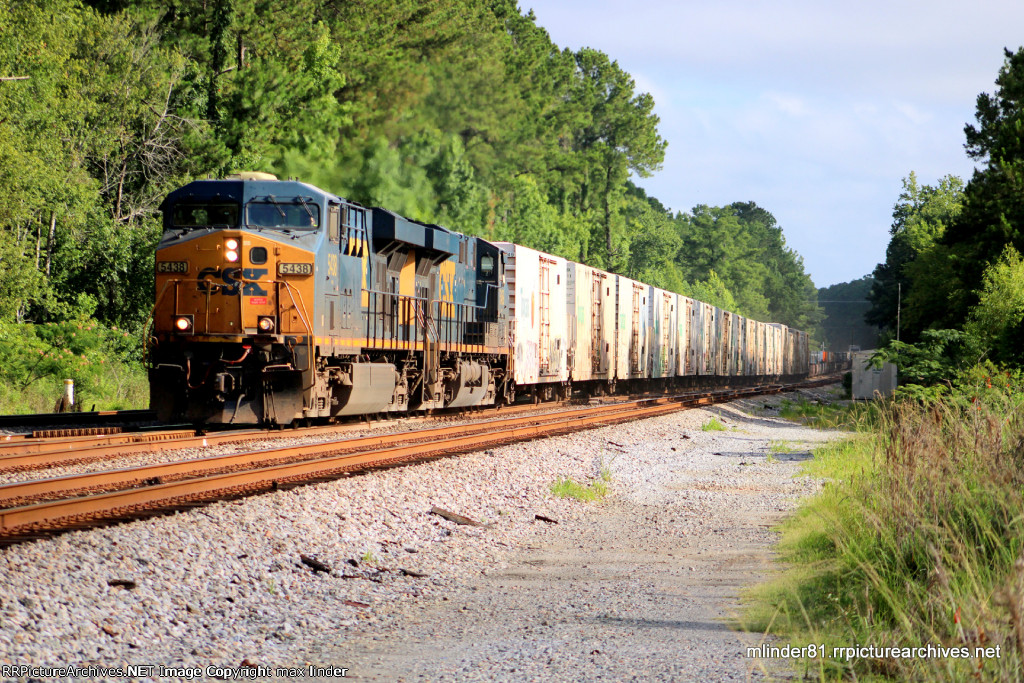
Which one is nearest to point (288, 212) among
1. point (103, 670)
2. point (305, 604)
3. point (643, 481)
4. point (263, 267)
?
point (263, 267)

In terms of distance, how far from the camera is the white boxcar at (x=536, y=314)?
911 inches

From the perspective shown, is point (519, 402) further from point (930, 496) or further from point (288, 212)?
point (930, 496)

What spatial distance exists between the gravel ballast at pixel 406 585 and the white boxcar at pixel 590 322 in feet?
51.4

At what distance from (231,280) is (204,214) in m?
1.32

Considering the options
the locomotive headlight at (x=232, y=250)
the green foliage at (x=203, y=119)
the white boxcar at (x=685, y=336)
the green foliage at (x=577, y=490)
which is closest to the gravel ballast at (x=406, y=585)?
the green foliage at (x=577, y=490)

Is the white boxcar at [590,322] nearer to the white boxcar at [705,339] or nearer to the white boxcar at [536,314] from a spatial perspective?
the white boxcar at [536,314]

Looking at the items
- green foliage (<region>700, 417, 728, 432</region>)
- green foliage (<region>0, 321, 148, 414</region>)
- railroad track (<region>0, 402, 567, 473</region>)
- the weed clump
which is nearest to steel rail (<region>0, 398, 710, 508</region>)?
railroad track (<region>0, 402, 567, 473</region>)

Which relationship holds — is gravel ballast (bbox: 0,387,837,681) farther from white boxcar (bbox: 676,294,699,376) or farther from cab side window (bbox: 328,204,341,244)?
white boxcar (bbox: 676,294,699,376)

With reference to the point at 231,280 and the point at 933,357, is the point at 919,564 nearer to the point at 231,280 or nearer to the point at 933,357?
the point at 231,280

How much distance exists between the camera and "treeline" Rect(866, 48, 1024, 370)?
2138cm

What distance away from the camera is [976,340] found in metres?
21.6

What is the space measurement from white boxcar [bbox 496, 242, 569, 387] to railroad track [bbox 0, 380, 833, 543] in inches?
276

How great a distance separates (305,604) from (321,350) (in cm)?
831

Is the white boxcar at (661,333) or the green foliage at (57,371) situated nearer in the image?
the green foliage at (57,371)
